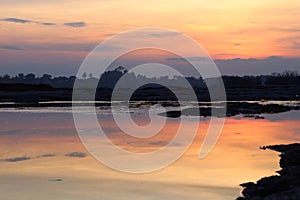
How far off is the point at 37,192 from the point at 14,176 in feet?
8.48

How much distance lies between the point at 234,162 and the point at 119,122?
20.0m

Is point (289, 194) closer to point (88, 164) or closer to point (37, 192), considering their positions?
point (37, 192)

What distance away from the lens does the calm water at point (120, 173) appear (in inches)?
644

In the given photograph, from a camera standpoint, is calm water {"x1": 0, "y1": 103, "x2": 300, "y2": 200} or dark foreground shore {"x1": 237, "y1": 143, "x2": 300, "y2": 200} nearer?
dark foreground shore {"x1": 237, "y1": 143, "x2": 300, "y2": 200}

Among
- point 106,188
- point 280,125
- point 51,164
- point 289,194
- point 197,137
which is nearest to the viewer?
point 289,194

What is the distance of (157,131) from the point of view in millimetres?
34281

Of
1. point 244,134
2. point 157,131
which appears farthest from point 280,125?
point 157,131

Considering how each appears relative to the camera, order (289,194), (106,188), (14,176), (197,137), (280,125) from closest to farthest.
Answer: (289,194) → (106,188) → (14,176) → (197,137) → (280,125)

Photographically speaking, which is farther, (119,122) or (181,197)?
(119,122)

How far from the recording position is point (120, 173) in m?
19.6

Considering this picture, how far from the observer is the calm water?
1636 cm

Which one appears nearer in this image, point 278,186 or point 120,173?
point 278,186

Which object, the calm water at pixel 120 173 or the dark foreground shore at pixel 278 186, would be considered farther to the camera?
the calm water at pixel 120 173

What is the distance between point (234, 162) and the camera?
21859 millimetres
